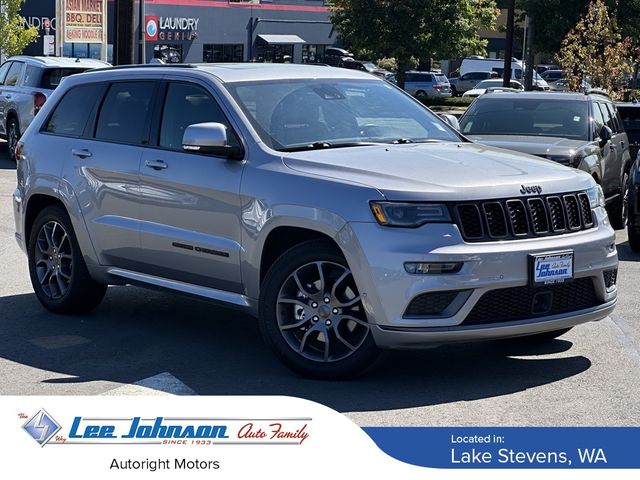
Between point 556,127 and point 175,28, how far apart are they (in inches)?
1958

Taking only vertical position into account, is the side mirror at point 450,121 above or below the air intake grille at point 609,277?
above

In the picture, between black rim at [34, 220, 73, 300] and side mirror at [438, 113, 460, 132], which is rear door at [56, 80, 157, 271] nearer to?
black rim at [34, 220, 73, 300]

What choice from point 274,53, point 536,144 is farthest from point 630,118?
point 274,53

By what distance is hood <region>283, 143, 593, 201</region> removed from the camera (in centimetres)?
689

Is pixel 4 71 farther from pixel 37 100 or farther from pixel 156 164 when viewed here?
pixel 156 164

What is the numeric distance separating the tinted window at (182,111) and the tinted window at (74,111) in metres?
0.92

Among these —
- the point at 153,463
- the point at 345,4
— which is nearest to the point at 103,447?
the point at 153,463

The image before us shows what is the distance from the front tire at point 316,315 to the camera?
→ 7.07m

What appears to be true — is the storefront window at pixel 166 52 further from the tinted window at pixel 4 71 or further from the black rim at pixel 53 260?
the black rim at pixel 53 260

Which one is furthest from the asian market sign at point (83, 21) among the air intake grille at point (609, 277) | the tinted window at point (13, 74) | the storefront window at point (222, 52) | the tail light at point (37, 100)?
the storefront window at point (222, 52)

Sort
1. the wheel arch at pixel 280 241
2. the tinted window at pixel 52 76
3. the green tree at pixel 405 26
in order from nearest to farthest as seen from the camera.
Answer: the wheel arch at pixel 280 241 → the tinted window at pixel 52 76 → the green tree at pixel 405 26

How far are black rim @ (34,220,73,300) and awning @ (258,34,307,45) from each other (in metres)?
59.3

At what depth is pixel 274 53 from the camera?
69.9 metres

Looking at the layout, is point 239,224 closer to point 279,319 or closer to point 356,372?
point 279,319
